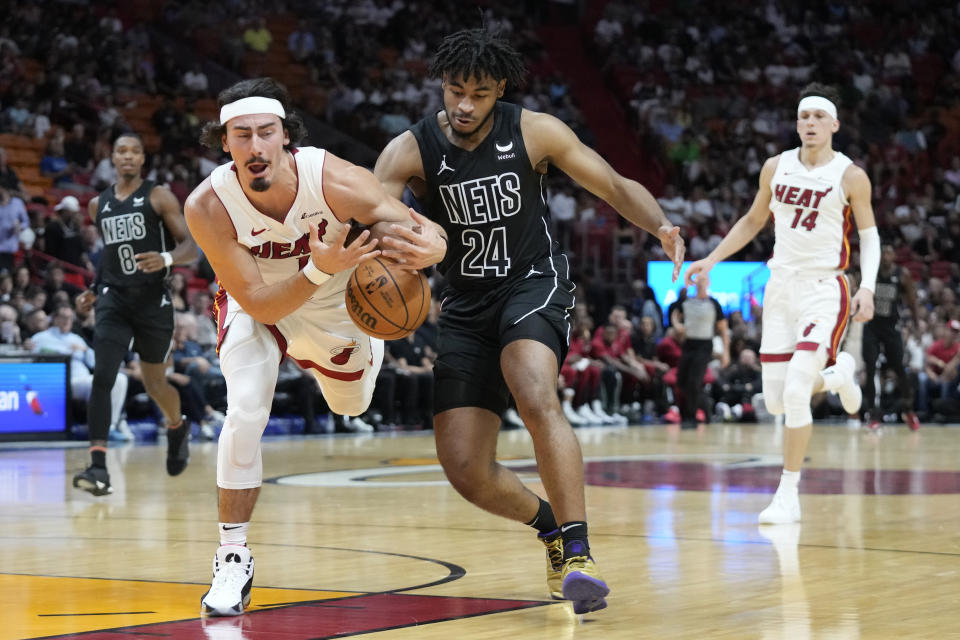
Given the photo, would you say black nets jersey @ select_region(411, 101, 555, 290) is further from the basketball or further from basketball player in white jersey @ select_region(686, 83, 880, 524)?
basketball player in white jersey @ select_region(686, 83, 880, 524)

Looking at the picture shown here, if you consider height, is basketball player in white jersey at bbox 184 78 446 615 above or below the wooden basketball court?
above

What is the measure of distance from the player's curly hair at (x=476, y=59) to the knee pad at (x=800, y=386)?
3.05 meters

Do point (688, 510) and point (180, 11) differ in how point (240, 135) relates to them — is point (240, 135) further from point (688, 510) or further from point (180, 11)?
point (180, 11)

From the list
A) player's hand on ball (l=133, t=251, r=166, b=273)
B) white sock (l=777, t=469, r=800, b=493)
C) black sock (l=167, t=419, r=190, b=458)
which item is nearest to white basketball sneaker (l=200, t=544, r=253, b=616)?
white sock (l=777, t=469, r=800, b=493)

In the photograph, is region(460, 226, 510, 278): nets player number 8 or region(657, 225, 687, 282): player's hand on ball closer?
region(657, 225, 687, 282): player's hand on ball

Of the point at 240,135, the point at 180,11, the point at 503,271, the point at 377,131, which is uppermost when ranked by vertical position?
the point at 180,11

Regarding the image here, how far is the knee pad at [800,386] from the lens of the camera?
738 centimetres

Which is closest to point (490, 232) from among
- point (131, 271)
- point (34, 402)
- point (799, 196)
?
point (799, 196)

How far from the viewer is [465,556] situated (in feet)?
19.1

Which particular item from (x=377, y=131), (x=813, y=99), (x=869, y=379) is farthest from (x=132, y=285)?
(x=377, y=131)

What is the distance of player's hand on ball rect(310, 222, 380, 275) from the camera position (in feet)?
14.4

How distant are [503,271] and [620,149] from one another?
21839mm

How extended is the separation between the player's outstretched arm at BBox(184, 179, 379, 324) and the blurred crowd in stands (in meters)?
8.95

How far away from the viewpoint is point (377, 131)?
2262 cm
